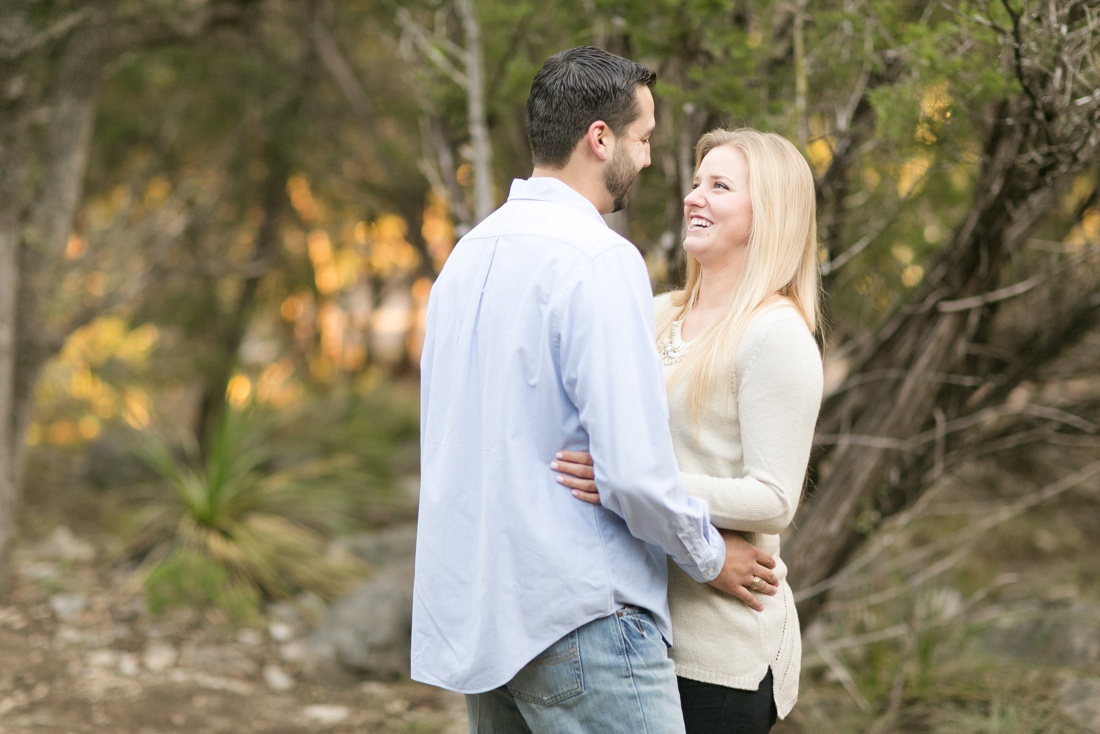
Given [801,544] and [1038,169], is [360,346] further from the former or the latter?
[1038,169]

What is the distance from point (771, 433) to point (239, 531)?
470 cm

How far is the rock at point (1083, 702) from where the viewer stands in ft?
12.0

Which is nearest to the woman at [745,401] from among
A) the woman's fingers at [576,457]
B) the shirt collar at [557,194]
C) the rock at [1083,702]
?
the woman's fingers at [576,457]

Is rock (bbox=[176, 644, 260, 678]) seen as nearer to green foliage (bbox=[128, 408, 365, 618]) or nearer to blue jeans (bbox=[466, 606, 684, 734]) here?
green foliage (bbox=[128, 408, 365, 618])

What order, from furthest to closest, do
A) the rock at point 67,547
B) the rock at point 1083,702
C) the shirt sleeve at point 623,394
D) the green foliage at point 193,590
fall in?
the rock at point 67,547, the green foliage at point 193,590, the rock at point 1083,702, the shirt sleeve at point 623,394

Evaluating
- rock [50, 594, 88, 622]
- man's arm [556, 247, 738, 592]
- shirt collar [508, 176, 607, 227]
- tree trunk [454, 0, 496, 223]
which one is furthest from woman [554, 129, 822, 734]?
rock [50, 594, 88, 622]

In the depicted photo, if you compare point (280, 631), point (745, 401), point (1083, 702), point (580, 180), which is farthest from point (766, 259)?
point (280, 631)

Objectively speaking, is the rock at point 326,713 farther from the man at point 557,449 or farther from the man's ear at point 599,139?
the man's ear at point 599,139

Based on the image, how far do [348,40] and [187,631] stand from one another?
439cm

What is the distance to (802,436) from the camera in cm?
188

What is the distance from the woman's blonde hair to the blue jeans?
0.49m

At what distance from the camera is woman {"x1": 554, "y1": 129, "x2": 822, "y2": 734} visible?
1.86 meters

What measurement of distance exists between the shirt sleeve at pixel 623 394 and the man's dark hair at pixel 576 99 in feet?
0.83

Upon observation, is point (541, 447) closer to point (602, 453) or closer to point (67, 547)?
point (602, 453)
